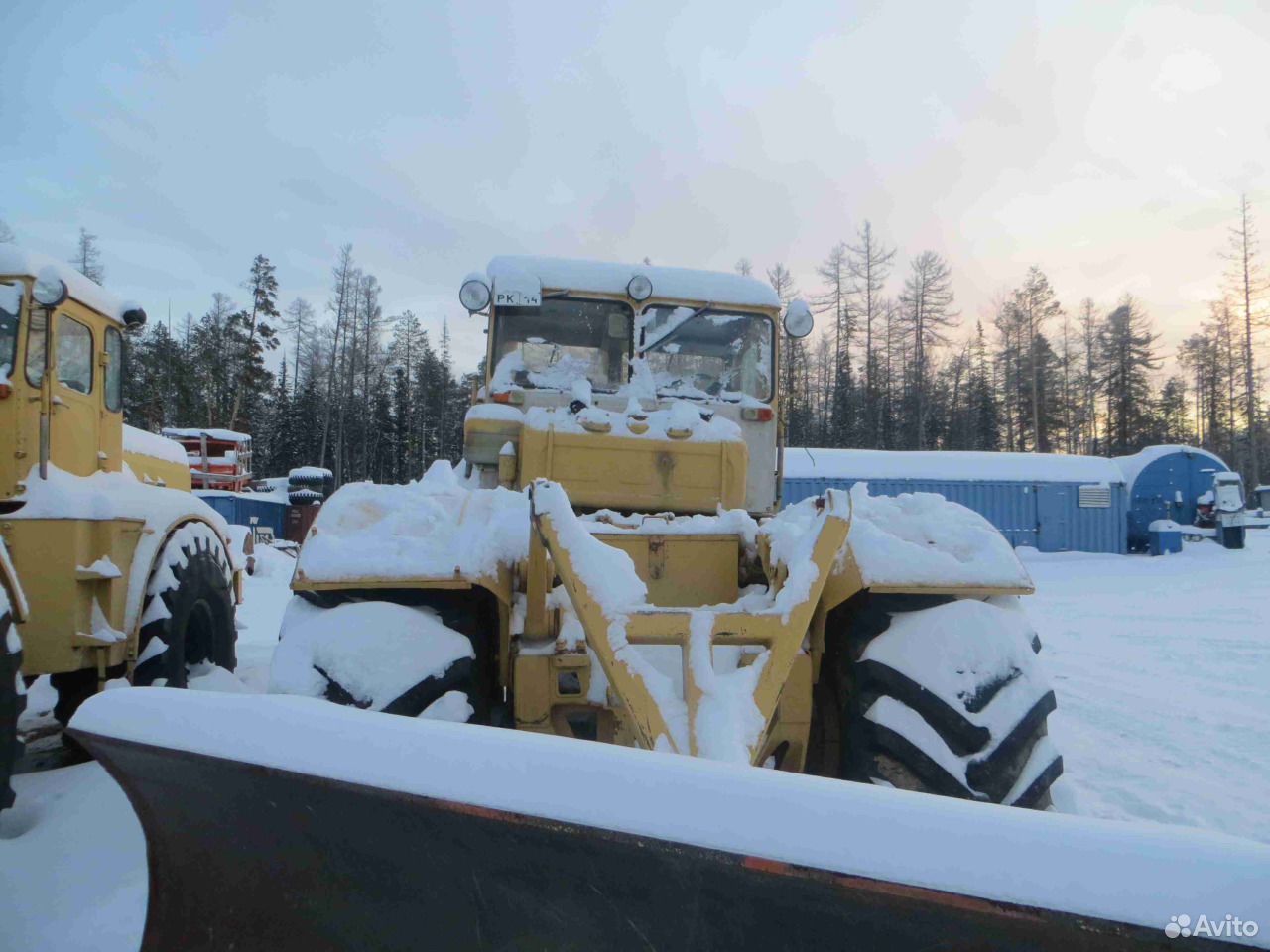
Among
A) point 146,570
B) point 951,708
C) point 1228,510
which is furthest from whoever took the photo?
point 1228,510

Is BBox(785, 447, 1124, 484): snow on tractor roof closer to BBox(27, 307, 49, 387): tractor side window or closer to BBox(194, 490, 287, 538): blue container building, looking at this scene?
BBox(194, 490, 287, 538): blue container building

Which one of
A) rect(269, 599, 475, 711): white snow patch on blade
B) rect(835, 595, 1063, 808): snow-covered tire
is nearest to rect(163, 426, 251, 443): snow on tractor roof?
rect(269, 599, 475, 711): white snow patch on blade

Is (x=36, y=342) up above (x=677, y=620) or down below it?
above

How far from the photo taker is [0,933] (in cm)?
260

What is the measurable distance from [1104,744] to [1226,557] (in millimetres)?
19270

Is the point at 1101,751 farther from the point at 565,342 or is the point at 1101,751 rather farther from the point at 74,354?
the point at 74,354

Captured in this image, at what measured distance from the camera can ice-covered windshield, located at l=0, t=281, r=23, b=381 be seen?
4.36 meters

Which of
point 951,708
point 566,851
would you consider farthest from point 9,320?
point 951,708

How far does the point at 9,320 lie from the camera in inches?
172

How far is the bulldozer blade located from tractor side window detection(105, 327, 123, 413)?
4381mm

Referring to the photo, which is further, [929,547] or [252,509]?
[252,509]

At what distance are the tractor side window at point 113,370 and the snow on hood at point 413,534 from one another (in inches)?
125

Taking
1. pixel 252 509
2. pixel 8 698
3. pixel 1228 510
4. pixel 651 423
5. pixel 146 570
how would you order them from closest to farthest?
pixel 8 698
pixel 651 423
pixel 146 570
pixel 1228 510
pixel 252 509

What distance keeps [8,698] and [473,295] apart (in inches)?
109
